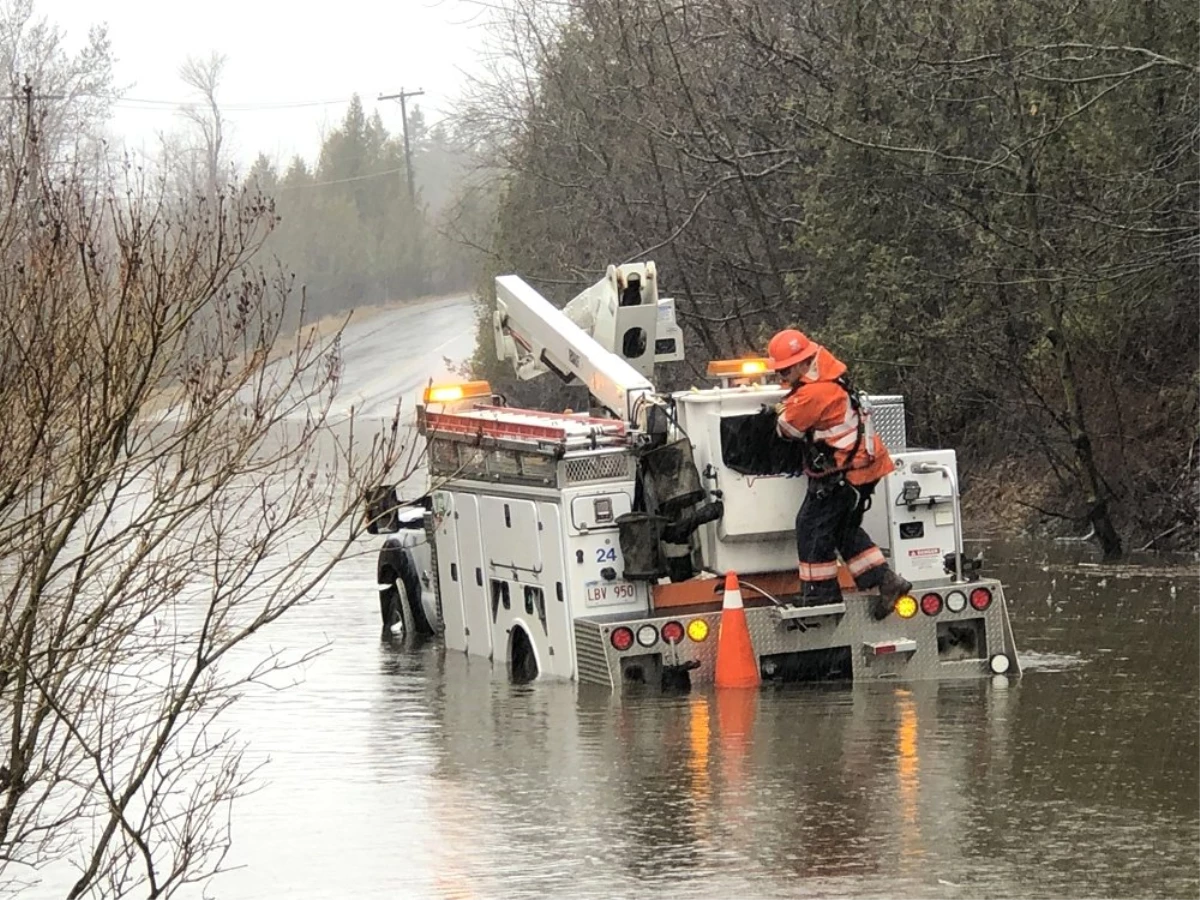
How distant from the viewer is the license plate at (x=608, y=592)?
12773 mm

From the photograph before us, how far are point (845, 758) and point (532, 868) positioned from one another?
264 cm

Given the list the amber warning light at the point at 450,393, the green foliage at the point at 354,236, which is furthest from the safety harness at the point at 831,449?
the green foliage at the point at 354,236

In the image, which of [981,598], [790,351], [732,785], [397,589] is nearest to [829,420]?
[790,351]

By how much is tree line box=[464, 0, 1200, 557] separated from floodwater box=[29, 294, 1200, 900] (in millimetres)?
6796

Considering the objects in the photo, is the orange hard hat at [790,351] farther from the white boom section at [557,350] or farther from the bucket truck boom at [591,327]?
the bucket truck boom at [591,327]

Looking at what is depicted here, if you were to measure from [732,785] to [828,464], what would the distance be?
2789 mm

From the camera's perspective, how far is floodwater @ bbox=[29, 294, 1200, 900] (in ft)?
27.4

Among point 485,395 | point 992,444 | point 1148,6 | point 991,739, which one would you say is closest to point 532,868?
point 991,739

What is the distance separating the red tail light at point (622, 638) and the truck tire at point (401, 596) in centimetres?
402

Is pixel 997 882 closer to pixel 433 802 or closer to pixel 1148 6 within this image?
pixel 433 802

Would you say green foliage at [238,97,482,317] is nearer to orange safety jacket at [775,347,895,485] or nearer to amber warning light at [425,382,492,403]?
amber warning light at [425,382,492,403]

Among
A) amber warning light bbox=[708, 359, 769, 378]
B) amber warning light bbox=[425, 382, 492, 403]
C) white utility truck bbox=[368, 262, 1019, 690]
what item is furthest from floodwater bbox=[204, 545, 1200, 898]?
amber warning light bbox=[708, 359, 769, 378]

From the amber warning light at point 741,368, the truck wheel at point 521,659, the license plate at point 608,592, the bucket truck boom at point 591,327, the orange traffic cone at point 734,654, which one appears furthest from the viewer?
the bucket truck boom at point 591,327

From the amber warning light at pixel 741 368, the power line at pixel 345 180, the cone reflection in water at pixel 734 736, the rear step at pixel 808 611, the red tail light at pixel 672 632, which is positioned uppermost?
the power line at pixel 345 180
